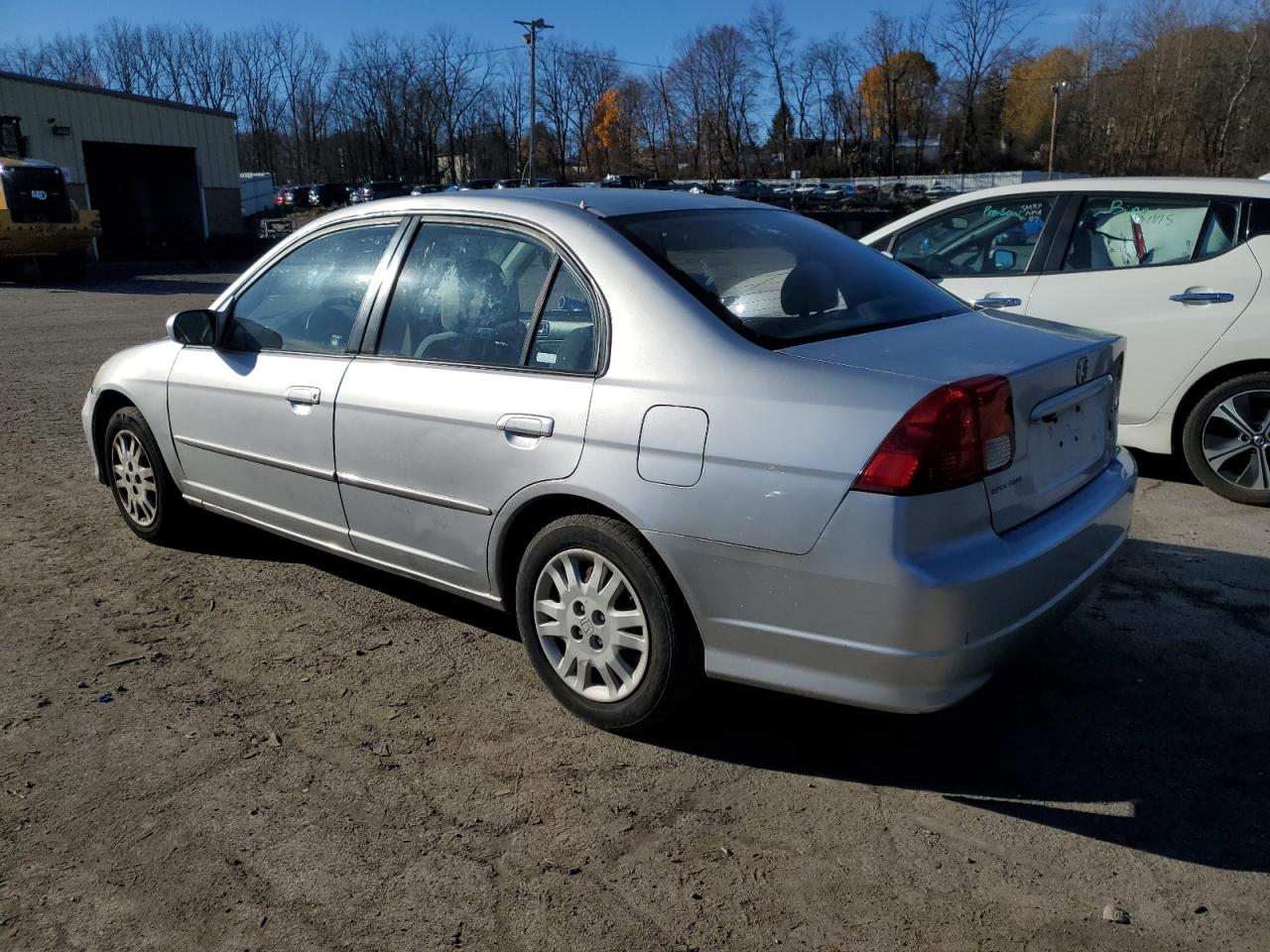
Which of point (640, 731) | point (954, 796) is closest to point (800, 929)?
point (954, 796)

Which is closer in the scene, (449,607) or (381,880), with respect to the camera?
(381,880)

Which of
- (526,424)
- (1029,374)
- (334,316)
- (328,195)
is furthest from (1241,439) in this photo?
(328,195)

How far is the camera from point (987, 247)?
6.46 meters

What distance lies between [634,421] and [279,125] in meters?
89.8

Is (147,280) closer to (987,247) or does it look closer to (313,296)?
(987,247)

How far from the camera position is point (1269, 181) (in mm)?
5883

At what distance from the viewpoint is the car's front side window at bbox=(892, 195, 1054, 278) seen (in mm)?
6289

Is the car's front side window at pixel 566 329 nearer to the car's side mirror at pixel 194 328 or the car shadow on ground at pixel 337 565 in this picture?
the car shadow on ground at pixel 337 565

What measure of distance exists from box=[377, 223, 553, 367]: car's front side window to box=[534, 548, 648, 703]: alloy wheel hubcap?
2.39ft

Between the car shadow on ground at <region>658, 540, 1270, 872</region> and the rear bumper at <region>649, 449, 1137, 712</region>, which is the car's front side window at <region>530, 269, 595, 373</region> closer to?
the rear bumper at <region>649, 449, 1137, 712</region>

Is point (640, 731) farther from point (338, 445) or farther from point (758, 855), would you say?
point (338, 445)

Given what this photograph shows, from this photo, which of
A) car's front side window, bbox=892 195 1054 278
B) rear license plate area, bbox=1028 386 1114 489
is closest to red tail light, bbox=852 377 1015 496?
rear license plate area, bbox=1028 386 1114 489

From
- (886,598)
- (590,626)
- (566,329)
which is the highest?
(566,329)

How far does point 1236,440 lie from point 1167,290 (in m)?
0.88
